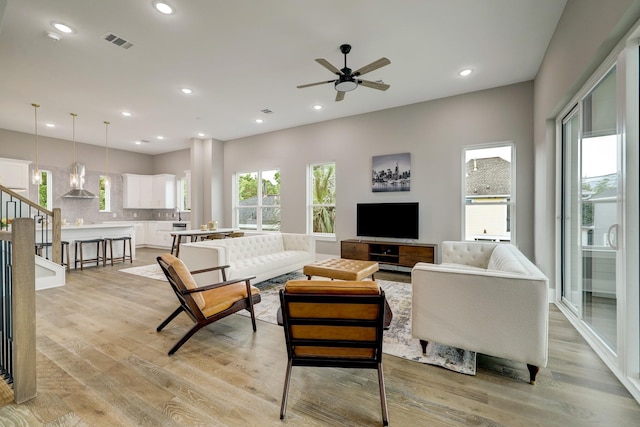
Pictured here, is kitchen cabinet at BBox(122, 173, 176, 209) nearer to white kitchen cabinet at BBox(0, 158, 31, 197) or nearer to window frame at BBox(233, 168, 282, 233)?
white kitchen cabinet at BBox(0, 158, 31, 197)

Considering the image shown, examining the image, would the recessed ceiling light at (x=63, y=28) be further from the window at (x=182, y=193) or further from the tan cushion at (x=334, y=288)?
the window at (x=182, y=193)

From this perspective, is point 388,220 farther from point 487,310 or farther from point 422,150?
point 487,310

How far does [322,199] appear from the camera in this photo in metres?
6.86

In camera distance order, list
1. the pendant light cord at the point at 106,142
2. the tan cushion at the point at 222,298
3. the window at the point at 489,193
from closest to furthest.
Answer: the tan cushion at the point at 222,298 → the window at the point at 489,193 → the pendant light cord at the point at 106,142

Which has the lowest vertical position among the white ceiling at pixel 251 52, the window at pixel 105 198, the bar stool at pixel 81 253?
the bar stool at pixel 81 253

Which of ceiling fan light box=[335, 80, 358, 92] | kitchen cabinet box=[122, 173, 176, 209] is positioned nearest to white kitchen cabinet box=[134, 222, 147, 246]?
kitchen cabinet box=[122, 173, 176, 209]

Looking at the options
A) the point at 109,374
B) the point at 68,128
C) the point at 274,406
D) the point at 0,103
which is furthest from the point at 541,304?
the point at 68,128

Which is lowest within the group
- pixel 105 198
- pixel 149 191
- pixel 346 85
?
pixel 105 198

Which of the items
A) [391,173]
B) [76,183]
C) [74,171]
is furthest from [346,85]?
[74,171]

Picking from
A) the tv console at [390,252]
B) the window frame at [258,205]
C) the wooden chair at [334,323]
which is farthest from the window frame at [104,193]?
the wooden chair at [334,323]

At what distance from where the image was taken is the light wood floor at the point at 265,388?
1.68m

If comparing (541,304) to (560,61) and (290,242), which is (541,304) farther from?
(290,242)

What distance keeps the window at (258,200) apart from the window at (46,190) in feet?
16.6

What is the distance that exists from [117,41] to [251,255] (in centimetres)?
339
